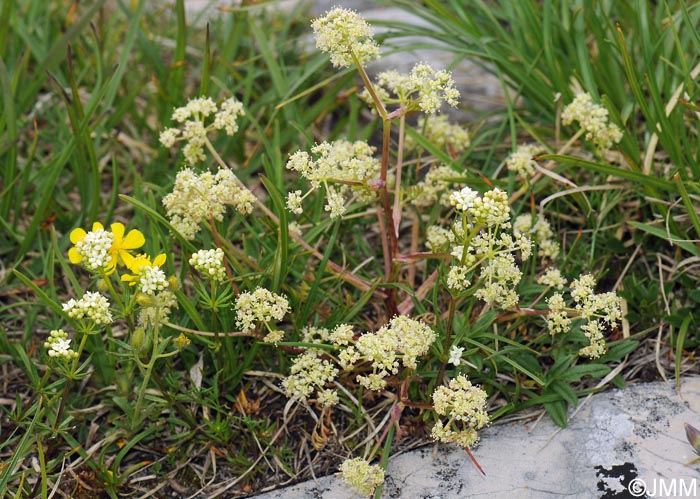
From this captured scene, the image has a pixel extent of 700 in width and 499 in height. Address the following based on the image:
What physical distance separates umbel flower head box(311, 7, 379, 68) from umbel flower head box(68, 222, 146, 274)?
82 cm

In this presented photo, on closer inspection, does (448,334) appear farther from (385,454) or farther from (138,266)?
(138,266)

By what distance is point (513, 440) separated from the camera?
254 cm

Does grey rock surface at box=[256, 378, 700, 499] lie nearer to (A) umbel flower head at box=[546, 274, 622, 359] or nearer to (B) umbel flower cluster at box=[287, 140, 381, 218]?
(A) umbel flower head at box=[546, 274, 622, 359]

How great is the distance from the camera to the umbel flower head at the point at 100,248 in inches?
86.6

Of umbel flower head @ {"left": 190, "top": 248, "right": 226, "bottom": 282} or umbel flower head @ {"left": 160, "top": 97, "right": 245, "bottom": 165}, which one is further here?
umbel flower head @ {"left": 160, "top": 97, "right": 245, "bottom": 165}

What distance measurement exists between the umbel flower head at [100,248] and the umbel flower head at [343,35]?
2.68 feet

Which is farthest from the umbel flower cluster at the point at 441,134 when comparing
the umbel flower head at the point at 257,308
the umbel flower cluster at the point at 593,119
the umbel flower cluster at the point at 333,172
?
the umbel flower head at the point at 257,308

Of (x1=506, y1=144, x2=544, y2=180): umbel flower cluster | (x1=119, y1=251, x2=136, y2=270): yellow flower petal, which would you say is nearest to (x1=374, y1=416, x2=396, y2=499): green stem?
(x1=119, y1=251, x2=136, y2=270): yellow flower petal

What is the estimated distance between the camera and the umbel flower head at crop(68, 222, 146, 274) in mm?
2199

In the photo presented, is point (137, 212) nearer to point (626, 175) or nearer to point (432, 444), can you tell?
point (432, 444)

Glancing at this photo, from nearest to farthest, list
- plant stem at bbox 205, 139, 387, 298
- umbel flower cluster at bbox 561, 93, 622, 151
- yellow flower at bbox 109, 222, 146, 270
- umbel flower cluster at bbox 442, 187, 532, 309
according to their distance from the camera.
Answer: umbel flower cluster at bbox 442, 187, 532, 309
yellow flower at bbox 109, 222, 146, 270
plant stem at bbox 205, 139, 387, 298
umbel flower cluster at bbox 561, 93, 622, 151

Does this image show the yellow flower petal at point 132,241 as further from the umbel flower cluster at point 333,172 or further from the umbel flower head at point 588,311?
the umbel flower head at point 588,311

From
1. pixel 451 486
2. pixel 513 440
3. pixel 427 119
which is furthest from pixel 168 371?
pixel 427 119

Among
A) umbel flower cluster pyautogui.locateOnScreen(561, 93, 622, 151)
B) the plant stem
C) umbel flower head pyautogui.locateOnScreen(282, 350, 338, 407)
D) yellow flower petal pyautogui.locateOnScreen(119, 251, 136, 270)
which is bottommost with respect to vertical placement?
umbel flower head pyautogui.locateOnScreen(282, 350, 338, 407)
